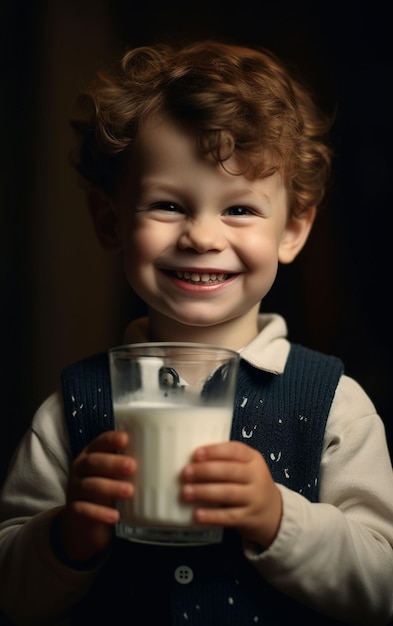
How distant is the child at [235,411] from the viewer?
1173 millimetres

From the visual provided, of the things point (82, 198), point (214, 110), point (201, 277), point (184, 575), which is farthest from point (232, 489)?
point (82, 198)

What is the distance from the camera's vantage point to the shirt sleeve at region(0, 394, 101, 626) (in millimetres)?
1179

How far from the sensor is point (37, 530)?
1188 millimetres

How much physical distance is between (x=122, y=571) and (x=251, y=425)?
282 mm

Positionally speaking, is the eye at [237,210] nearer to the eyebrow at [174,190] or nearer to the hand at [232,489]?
the eyebrow at [174,190]

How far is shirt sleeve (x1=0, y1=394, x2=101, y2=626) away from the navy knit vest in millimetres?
40

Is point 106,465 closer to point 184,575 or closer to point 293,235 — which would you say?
point 184,575

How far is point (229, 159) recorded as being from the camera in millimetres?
1267

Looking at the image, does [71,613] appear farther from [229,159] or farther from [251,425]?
[229,159]

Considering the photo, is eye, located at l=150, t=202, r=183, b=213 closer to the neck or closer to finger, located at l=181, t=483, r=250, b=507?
the neck

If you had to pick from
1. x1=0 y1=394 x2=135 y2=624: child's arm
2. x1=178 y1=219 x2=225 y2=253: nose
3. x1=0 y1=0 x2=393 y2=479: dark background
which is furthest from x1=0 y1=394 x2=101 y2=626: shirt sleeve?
x1=0 y1=0 x2=393 y2=479: dark background

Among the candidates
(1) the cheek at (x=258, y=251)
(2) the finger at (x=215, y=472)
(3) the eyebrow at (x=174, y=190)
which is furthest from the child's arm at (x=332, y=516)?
(3) the eyebrow at (x=174, y=190)

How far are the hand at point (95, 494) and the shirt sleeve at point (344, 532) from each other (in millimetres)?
195

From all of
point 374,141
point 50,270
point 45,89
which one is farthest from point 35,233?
point 374,141
